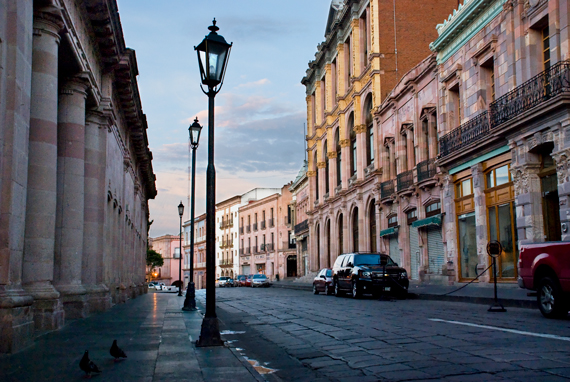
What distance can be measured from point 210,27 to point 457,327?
22.6 ft

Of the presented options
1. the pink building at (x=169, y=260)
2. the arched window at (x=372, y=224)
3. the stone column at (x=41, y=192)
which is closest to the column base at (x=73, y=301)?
the stone column at (x=41, y=192)

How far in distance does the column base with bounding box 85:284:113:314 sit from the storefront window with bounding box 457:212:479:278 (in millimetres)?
16267

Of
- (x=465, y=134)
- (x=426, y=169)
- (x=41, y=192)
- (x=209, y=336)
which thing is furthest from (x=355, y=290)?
(x=209, y=336)

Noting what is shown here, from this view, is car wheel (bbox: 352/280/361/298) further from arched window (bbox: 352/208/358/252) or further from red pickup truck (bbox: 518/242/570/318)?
arched window (bbox: 352/208/358/252)

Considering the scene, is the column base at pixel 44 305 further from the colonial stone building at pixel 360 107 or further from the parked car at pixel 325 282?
the colonial stone building at pixel 360 107

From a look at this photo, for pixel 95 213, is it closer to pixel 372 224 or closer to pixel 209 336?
pixel 209 336

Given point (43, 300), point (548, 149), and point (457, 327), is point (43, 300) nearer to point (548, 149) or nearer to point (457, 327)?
point (457, 327)

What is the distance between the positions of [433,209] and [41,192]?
22.8 meters

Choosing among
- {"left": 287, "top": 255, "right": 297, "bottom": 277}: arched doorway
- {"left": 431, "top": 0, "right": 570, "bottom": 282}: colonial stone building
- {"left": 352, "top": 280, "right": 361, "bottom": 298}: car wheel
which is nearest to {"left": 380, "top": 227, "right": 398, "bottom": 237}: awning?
{"left": 431, "top": 0, "right": 570, "bottom": 282}: colonial stone building

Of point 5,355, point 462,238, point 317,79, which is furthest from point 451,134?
point 317,79

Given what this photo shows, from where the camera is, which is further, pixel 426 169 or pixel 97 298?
pixel 426 169

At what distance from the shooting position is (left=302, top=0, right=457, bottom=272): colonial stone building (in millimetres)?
39719

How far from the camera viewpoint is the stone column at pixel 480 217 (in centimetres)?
2433

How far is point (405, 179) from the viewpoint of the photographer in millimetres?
33312
